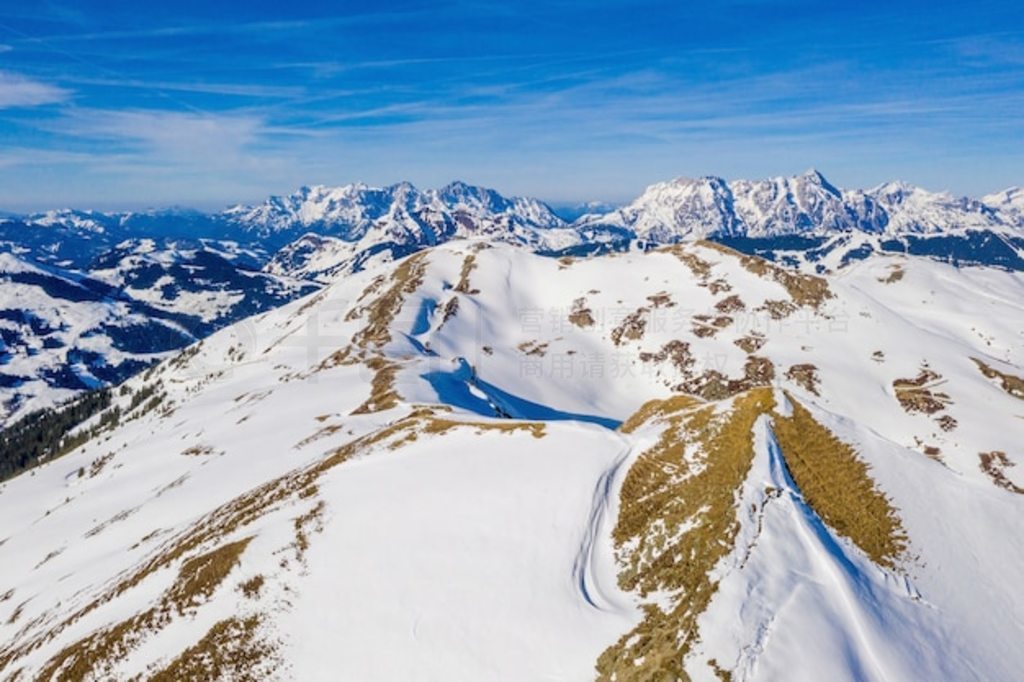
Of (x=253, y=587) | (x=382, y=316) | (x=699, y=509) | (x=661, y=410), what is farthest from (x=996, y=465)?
(x=382, y=316)

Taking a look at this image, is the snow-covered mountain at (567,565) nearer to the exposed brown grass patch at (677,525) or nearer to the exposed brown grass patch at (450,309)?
the exposed brown grass patch at (677,525)

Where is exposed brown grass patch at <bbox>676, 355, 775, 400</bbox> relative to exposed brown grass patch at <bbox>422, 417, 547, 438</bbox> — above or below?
below

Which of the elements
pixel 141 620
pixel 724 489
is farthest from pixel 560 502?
pixel 141 620

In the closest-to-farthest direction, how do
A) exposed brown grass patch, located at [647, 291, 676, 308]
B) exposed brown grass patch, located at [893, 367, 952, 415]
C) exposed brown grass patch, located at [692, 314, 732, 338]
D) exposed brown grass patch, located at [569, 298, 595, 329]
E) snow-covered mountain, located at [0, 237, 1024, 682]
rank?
snow-covered mountain, located at [0, 237, 1024, 682], exposed brown grass patch, located at [893, 367, 952, 415], exposed brown grass patch, located at [692, 314, 732, 338], exposed brown grass patch, located at [569, 298, 595, 329], exposed brown grass patch, located at [647, 291, 676, 308]

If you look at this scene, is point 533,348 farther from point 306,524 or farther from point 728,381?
point 306,524

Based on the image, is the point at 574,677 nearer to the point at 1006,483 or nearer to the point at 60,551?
the point at 60,551

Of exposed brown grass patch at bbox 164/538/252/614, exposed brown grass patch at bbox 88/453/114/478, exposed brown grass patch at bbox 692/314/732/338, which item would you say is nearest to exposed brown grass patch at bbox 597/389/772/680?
exposed brown grass patch at bbox 164/538/252/614

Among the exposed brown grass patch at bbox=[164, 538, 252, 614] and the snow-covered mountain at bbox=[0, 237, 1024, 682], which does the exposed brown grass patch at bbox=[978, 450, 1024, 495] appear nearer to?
the snow-covered mountain at bbox=[0, 237, 1024, 682]
